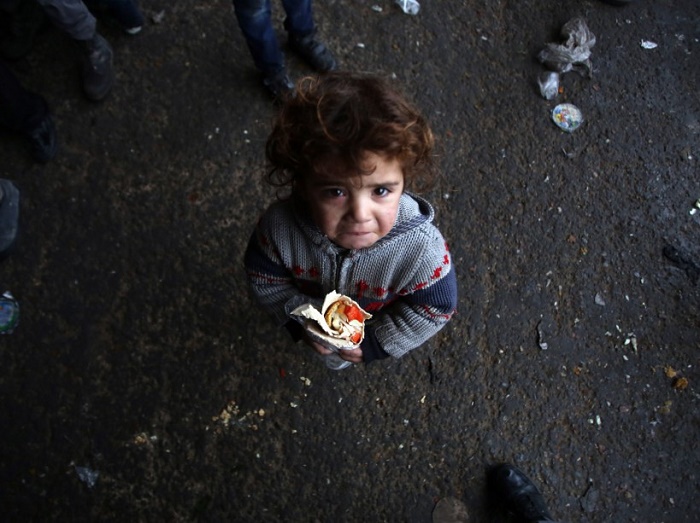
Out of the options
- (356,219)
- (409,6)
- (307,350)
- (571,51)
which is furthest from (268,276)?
(571,51)

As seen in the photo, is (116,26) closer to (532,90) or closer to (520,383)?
(532,90)

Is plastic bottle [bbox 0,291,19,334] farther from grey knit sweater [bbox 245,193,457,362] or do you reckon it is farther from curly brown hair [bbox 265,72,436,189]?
curly brown hair [bbox 265,72,436,189]

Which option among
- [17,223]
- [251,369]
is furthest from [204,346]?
[17,223]

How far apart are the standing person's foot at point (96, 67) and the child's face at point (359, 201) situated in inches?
75.5

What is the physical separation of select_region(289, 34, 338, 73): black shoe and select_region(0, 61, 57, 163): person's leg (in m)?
1.38

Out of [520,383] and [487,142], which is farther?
[487,142]

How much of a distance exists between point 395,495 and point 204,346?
3.73 ft

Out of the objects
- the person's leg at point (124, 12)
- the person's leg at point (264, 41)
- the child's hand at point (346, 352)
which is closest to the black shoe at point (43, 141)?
the person's leg at point (124, 12)

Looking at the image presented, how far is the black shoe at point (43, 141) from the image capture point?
8.48ft

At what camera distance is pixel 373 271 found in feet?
5.22

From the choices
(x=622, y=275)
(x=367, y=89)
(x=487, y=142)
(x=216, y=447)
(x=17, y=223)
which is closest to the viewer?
(x=367, y=89)

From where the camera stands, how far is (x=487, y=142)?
2.93 metres

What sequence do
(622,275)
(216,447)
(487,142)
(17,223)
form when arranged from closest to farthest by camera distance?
(216,447) < (17,223) < (622,275) < (487,142)

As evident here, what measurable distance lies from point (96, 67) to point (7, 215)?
89 cm
